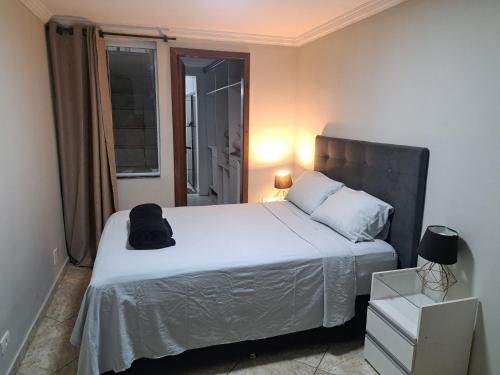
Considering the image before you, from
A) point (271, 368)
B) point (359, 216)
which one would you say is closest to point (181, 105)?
point (359, 216)

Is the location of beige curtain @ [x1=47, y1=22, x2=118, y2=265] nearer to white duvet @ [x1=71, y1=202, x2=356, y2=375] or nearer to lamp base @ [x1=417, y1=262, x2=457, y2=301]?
white duvet @ [x1=71, y1=202, x2=356, y2=375]

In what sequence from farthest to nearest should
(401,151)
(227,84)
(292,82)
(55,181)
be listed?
1. (227,84)
2. (292,82)
3. (55,181)
4. (401,151)

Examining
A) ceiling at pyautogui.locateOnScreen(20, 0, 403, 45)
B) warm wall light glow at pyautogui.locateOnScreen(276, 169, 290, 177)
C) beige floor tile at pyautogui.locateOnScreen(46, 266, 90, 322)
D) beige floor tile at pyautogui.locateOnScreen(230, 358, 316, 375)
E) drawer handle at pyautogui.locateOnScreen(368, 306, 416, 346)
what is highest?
ceiling at pyautogui.locateOnScreen(20, 0, 403, 45)

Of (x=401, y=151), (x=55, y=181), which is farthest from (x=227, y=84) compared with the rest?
(x=401, y=151)

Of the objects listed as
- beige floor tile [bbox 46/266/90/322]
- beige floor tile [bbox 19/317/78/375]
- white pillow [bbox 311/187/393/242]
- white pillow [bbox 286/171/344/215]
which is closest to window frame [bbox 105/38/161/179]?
beige floor tile [bbox 46/266/90/322]

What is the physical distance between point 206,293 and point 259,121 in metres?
2.40

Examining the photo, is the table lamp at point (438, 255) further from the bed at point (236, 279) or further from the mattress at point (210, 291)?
the mattress at point (210, 291)

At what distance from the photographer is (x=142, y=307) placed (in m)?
1.81

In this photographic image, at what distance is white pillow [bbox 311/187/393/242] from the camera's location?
2.32 meters

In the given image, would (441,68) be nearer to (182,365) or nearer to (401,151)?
(401,151)

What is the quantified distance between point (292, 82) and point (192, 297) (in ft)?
9.14

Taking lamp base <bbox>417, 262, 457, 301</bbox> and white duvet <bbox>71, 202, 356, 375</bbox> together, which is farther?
lamp base <bbox>417, 262, 457, 301</bbox>

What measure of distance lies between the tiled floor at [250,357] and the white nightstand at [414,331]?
20cm

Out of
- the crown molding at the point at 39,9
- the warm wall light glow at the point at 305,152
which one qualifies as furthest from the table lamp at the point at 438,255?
the crown molding at the point at 39,9
